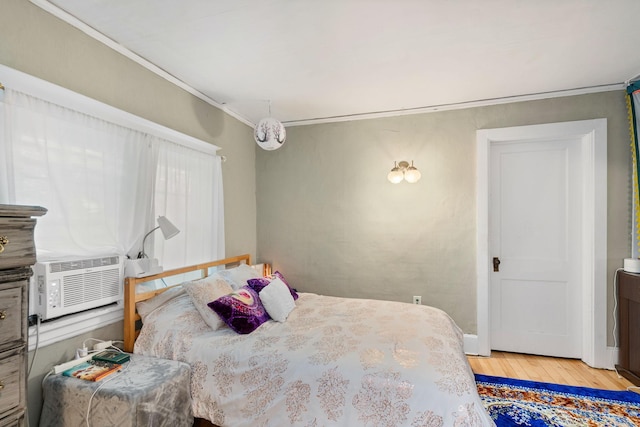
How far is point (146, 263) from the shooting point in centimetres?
216

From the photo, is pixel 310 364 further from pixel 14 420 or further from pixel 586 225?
pixel 586 225

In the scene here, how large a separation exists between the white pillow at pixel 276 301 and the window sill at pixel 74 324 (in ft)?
3.25

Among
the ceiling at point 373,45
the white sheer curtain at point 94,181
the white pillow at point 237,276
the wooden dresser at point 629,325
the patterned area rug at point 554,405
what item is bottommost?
the patterned area rug at point 554,405

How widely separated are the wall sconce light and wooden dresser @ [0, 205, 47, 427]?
2.89m

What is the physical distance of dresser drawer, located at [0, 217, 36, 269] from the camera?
1.13m

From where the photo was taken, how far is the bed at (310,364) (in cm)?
151

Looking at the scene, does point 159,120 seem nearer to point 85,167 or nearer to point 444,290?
point 85,167

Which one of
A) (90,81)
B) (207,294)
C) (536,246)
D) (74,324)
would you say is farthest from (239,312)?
(536,246)

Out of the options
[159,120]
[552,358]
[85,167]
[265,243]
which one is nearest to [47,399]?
Result: [85,167]

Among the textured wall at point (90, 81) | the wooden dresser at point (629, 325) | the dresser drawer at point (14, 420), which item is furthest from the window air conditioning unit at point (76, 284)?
the wooden dresser at point (629, 325)

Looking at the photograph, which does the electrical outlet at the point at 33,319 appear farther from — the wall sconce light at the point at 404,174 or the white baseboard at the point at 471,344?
the white baseboard at the point at 471,344

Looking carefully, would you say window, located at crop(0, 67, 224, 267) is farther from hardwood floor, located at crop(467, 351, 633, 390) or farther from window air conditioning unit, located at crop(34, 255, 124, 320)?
hardwood floor, located at crop(467, 351, 633, 390)

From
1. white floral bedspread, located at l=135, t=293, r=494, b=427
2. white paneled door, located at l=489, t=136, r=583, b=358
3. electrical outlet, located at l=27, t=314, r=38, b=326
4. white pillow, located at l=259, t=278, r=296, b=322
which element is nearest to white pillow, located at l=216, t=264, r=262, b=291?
white pillow, located at l=259, t=278, r=296, b=322

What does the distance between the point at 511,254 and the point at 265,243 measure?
111 inches
